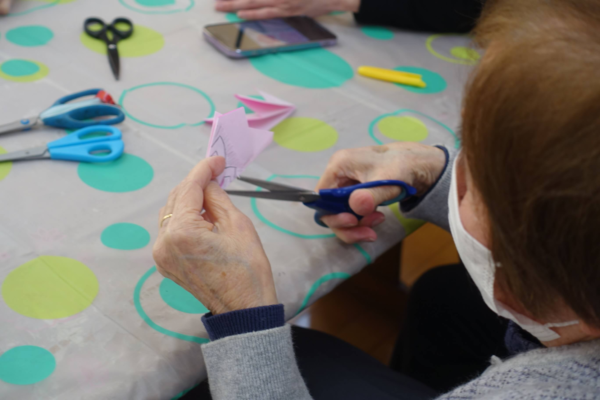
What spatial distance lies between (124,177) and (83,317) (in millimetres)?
242

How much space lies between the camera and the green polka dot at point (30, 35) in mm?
955

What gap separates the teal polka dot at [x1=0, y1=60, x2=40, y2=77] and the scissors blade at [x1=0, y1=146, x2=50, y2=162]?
0.74 ft

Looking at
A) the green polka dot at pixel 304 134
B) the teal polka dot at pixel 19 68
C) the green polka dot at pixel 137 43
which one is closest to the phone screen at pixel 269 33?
the green polka dot at pixel 137 43

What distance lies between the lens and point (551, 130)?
0.37 m

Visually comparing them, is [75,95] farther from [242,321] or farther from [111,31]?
[242,321]

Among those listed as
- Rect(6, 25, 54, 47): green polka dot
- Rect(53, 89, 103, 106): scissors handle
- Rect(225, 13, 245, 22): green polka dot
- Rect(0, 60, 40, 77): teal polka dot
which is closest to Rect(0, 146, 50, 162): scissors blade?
Rect(53, 89, 103, 106): scissors handle

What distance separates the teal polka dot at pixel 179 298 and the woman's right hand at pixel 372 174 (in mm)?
209

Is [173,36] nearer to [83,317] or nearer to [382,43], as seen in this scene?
[382,43]

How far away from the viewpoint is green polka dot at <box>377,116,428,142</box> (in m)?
0.90

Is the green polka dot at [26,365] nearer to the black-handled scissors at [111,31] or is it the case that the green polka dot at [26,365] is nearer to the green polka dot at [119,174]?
the green polka dot at [119,174]

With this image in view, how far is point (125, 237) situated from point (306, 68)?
535 mm

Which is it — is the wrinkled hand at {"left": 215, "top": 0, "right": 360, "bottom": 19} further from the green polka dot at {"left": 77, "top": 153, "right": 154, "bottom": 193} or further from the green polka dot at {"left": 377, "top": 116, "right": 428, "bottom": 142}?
the green polka dot at {"left": 77, "top": 153, "right": 154, "bottom": 193}

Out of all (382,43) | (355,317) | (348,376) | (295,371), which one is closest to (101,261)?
(295,371)

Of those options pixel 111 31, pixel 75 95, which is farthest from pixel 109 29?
pixel 75 95
